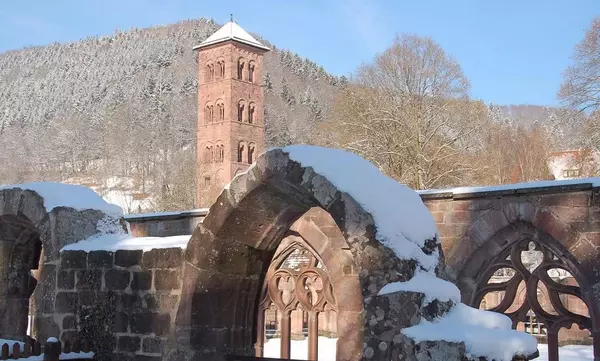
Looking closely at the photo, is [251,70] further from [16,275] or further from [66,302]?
[66,302]

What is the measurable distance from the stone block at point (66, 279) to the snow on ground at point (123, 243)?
0.58ft

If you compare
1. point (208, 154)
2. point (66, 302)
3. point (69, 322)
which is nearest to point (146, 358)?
point (69, 322)

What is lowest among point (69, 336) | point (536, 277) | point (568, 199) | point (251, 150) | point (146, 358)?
point (146, 358)

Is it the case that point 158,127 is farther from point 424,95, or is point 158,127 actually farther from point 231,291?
point 231,291

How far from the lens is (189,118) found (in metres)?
111

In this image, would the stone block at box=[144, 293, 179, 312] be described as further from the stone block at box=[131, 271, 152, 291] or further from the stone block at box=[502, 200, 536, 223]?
the stone block at box=[502, 200, 536, 223]

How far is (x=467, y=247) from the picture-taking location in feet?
29.7

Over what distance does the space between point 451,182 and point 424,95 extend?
4.86m

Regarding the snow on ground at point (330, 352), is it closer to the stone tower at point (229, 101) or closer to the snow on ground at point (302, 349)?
the snow on ground at point (302, 349)

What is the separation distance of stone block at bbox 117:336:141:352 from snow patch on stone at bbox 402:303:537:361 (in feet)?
7.68

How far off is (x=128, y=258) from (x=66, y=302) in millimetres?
757

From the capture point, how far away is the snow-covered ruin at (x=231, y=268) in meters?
3.95

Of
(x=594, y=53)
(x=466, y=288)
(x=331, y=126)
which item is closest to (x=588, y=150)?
(x=594, y=53)

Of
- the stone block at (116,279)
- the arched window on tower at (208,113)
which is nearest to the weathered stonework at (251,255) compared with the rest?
the stone block at (116,279)
